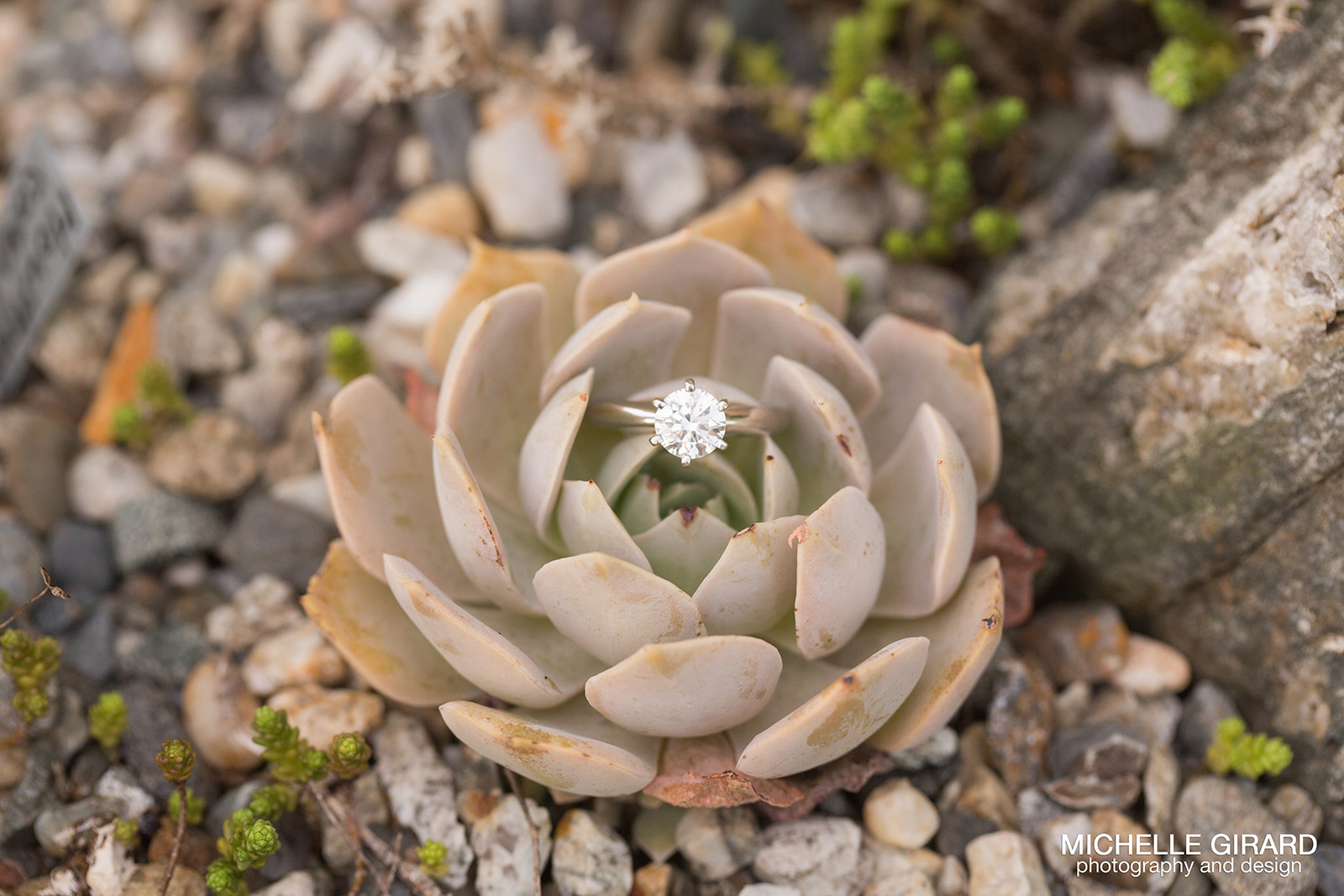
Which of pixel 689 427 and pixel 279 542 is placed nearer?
pixel 689 427

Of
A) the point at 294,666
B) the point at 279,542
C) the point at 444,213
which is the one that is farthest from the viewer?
the point at 444,213

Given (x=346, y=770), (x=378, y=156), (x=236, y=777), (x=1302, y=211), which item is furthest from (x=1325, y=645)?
(x=378, y=156)

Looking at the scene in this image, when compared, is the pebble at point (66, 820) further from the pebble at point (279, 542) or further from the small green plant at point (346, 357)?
the small green plant at point (346, 357)

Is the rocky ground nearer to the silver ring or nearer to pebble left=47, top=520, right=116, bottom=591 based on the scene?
pebble left=47, top=520, right=116, bottom=591

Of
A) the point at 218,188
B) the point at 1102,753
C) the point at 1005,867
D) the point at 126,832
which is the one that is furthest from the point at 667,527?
the point at 218,188

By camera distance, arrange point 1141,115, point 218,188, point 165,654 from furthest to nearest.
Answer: point 218,188, point 1141,115, point 165,654

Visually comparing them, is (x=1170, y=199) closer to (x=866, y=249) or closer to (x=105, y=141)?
(x=866, y=249)

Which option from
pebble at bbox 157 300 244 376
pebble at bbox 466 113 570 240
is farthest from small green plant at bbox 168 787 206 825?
pebble at bbox 466 113 570 240

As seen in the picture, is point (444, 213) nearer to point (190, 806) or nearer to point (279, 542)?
point (279, 542)
